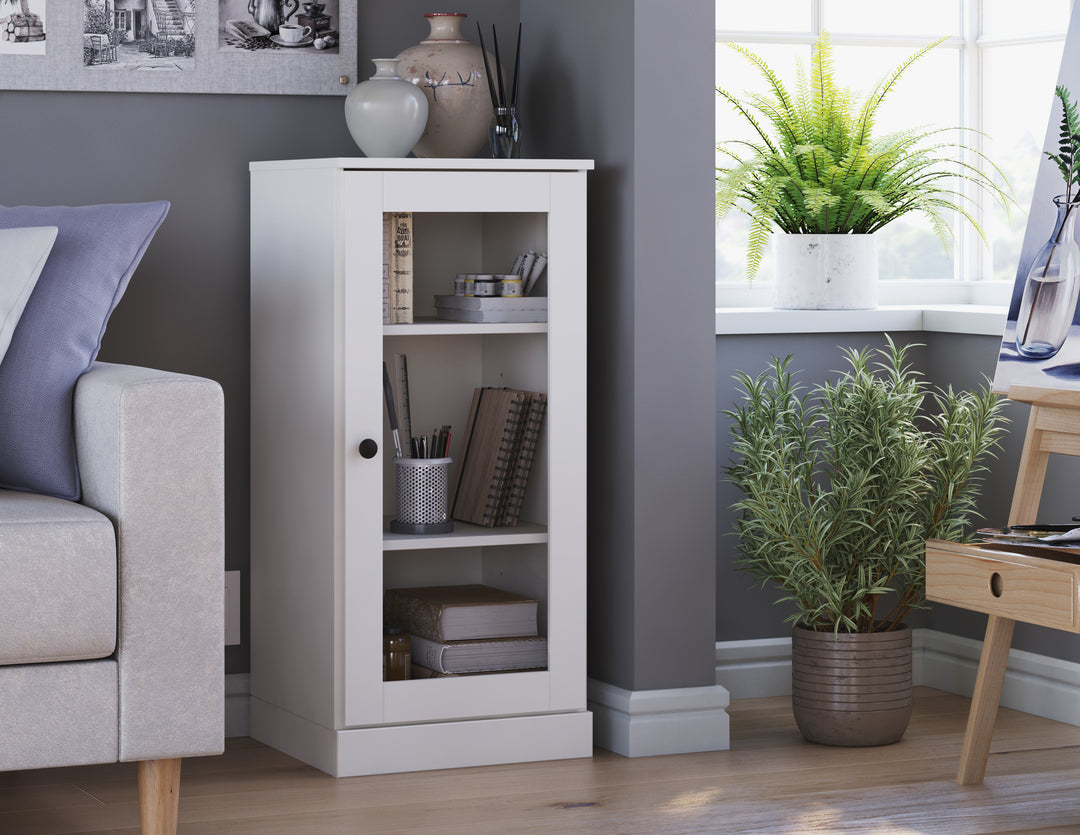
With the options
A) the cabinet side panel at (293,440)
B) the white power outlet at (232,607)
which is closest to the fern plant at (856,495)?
the cabinet side panel at (293,440)

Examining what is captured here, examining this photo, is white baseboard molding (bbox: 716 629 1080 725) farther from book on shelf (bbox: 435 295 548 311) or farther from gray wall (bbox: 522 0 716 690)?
book on shelf (bbox: 435 295 548 311)

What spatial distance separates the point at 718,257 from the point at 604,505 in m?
0.83

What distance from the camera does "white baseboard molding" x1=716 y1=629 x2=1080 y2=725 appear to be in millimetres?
3117

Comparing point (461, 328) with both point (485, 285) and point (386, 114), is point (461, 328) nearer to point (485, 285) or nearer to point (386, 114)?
point (485, 285)

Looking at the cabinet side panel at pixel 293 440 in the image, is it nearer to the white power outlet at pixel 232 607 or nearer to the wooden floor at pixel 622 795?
the white power outlet at pixel 232 607

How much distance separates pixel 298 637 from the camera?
2852mm

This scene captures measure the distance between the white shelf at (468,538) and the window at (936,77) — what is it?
0.94m

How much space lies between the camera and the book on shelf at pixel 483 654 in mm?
2826

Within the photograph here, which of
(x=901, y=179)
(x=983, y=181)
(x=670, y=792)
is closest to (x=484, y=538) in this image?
(x=670, y=792)

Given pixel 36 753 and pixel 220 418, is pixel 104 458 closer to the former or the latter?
pixel 220 418

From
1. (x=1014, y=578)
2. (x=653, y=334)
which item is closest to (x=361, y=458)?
(x=653, y=334)

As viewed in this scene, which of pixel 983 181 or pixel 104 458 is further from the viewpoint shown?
pixel 983 181

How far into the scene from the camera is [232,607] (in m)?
3.04

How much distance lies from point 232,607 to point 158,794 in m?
0.84
